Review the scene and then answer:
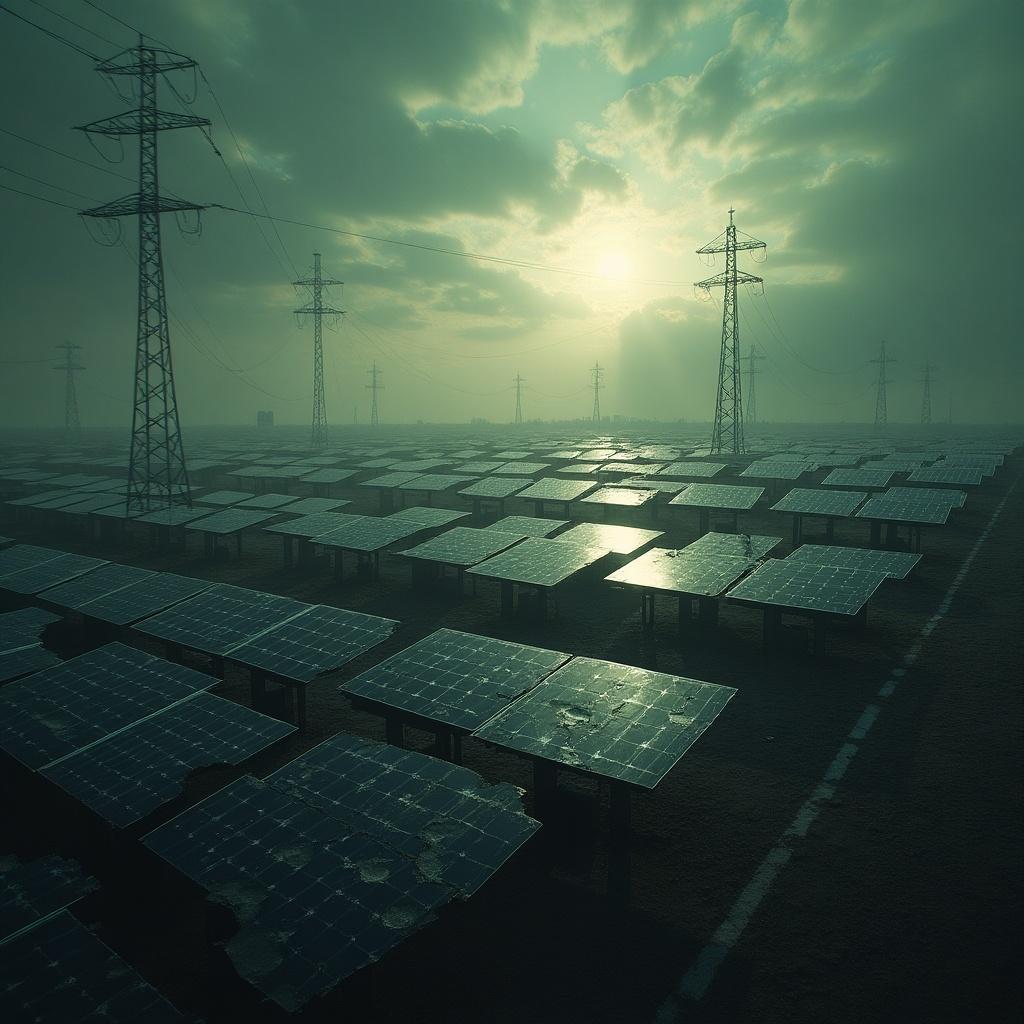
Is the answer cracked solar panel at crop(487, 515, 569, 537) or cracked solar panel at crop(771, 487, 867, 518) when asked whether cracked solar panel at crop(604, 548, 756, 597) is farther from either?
cracked solar panel at crop(771, 487, 867, 518)

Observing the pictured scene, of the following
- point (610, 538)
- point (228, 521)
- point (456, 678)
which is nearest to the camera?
point (456, 678)

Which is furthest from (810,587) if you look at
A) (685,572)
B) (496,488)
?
(496,488)

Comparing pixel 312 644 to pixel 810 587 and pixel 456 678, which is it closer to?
pixel 456 678

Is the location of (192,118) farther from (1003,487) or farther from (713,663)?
(1003,487)

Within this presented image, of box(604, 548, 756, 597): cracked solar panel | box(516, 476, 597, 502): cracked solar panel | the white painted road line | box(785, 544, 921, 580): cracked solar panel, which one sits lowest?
the white painted road line


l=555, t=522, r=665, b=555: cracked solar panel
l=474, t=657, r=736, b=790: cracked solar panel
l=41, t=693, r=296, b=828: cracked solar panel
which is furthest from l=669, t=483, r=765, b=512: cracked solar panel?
l=41, t=693, r=296, b=828: cracked solar panel

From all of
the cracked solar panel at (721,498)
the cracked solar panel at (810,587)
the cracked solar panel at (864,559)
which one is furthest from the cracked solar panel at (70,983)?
the cracked solar panel at (721,498)
